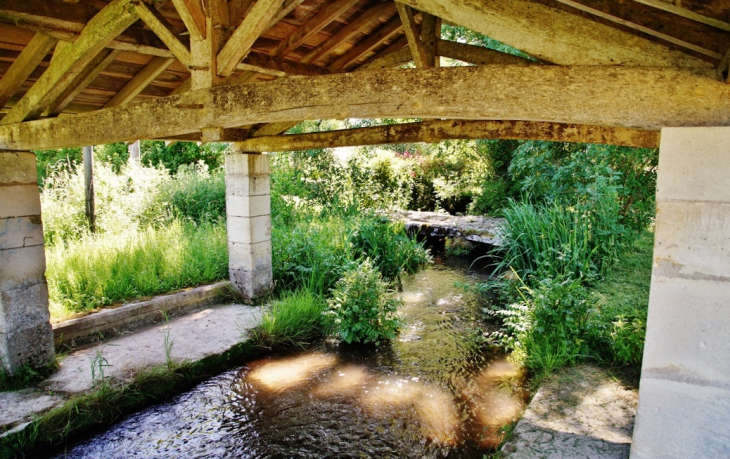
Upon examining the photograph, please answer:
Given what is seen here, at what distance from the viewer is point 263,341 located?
5.39m

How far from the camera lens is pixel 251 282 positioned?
6.41 metres

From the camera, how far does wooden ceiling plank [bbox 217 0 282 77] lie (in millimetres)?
2766

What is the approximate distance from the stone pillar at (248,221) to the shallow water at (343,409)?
1546mm

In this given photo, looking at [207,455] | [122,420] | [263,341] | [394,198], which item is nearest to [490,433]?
[207,455]

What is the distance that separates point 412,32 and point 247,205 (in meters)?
3.46

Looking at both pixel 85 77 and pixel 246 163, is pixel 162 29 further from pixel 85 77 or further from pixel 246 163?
pixel 246 163

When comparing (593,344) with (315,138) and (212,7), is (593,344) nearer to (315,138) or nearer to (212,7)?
(315,138)

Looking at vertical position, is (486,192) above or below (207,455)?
above

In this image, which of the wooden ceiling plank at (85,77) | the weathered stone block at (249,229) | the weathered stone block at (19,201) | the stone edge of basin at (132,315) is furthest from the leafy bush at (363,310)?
the wooden ceiling plank at (85,77)

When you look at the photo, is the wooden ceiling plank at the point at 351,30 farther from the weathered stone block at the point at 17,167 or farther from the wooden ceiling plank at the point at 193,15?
the weathered stone block at the point at 17,167

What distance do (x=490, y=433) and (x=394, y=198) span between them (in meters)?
9.54

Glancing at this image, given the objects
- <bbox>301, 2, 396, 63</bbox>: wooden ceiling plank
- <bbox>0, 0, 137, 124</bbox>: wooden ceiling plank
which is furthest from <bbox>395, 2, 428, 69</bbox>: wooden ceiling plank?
<bbox>0, 0, 137, 124</bbox>: wooden ceiling plank

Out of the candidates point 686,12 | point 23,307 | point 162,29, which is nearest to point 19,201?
point 23,307

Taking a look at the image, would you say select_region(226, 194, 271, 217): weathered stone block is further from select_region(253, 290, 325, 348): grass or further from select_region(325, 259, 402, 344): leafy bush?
select_region(325, 259, 402, 344): leafy bush
